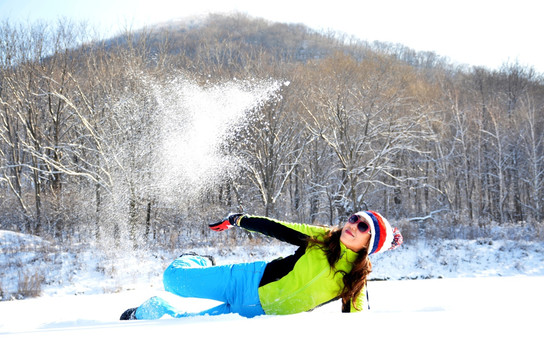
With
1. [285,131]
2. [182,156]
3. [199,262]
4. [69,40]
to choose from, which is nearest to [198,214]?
[182,156]

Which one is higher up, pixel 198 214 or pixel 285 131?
pixel 285 131

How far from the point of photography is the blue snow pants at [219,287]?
2402 mm

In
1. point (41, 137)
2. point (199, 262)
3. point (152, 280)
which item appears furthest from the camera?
point (41, 137)

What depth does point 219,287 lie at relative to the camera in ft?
8.07

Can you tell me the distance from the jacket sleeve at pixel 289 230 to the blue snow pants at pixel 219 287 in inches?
9.8

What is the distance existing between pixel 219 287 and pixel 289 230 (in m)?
A: 0.61

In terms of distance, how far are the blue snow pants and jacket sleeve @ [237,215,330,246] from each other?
0.25 m

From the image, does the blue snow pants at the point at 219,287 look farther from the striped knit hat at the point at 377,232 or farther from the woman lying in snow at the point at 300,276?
the striped knit hat at the point at 377,232

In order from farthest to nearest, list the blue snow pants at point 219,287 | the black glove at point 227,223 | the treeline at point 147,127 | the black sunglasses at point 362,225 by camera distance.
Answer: the treeline at point 147,127 < the black glove at point 227,223 < the blue snow pants at point 219,287 < the black sunglasses at point 362,225

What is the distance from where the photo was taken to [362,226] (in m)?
2.26

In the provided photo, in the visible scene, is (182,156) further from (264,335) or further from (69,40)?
(264,335)

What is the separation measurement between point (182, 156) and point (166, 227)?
364 cm

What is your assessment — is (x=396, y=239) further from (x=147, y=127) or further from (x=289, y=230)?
(x=147, y=127)

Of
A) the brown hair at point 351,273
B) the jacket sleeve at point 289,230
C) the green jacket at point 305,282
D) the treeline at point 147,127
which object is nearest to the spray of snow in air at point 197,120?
the treeline at point 147,127
